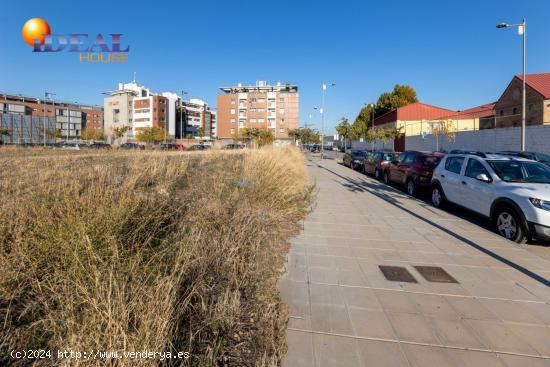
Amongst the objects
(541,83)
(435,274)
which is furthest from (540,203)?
(541,83)

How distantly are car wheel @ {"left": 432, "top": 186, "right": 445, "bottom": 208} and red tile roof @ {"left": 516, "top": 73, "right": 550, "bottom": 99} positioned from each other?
106 feet

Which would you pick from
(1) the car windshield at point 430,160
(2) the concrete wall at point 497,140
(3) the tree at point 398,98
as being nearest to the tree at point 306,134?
(3) the tree at point 398,98

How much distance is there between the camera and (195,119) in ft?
353

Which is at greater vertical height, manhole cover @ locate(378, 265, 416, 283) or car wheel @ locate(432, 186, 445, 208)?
car wheel @ locate(432, 186, 445, 208)

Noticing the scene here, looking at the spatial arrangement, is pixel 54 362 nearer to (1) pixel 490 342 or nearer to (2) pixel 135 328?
(2) pixel 135 328

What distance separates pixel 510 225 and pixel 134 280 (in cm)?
646

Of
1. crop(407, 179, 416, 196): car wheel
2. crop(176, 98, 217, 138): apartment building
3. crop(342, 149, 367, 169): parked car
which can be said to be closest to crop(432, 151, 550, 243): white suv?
crop(407, 179, 416, 196): car wheel

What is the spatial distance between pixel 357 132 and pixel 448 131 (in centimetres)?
2076

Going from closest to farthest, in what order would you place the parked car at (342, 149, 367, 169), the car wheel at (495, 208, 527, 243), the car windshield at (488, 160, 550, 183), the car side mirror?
the car wheel at (495, 208, 527, 243)
the car windshield at (488, 160, 550, 183)
the car side mirror
the parked car at (342, 149, 367, 169)

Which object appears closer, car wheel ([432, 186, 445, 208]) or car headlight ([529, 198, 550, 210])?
car headlight ([529, 198, 550, 210])

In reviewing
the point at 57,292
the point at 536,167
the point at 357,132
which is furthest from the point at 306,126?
the point at 57,292

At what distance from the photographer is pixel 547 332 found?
2.79 metres

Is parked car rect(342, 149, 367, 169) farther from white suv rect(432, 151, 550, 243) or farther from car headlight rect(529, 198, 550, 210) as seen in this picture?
car headlight rect(529, 198, 550, 210)

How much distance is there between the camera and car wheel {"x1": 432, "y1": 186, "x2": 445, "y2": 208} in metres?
8.36
